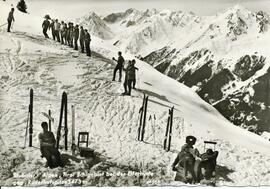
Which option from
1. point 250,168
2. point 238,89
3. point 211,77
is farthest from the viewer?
point 211,77

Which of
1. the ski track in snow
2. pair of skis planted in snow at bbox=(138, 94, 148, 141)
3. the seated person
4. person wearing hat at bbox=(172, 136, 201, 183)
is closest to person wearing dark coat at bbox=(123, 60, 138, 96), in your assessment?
the ski track in snow

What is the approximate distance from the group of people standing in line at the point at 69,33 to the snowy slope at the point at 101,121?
1.68 ft

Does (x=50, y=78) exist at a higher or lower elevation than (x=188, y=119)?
higher

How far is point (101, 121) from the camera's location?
17.3m

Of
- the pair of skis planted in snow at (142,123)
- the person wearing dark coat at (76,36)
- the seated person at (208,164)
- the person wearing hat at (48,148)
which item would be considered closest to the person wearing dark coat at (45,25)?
the person wearing dark coat at (76,36)

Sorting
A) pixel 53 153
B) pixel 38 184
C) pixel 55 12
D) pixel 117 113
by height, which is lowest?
pixel 38 184

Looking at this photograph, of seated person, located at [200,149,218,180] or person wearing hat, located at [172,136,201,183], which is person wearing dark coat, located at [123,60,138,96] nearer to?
person wearing hat, located at [172,136,201,183]

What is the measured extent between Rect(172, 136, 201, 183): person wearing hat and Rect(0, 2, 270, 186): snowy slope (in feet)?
1.00

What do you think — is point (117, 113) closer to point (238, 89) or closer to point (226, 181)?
point (226, 181)

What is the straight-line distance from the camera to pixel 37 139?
1517cm

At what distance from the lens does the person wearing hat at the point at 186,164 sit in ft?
49.1

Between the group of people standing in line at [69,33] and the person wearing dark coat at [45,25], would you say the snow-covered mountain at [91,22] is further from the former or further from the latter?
the person wearing dark coat at [45,25]

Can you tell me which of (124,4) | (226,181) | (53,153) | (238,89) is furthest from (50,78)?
(238,89)

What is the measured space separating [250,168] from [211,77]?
590ft
